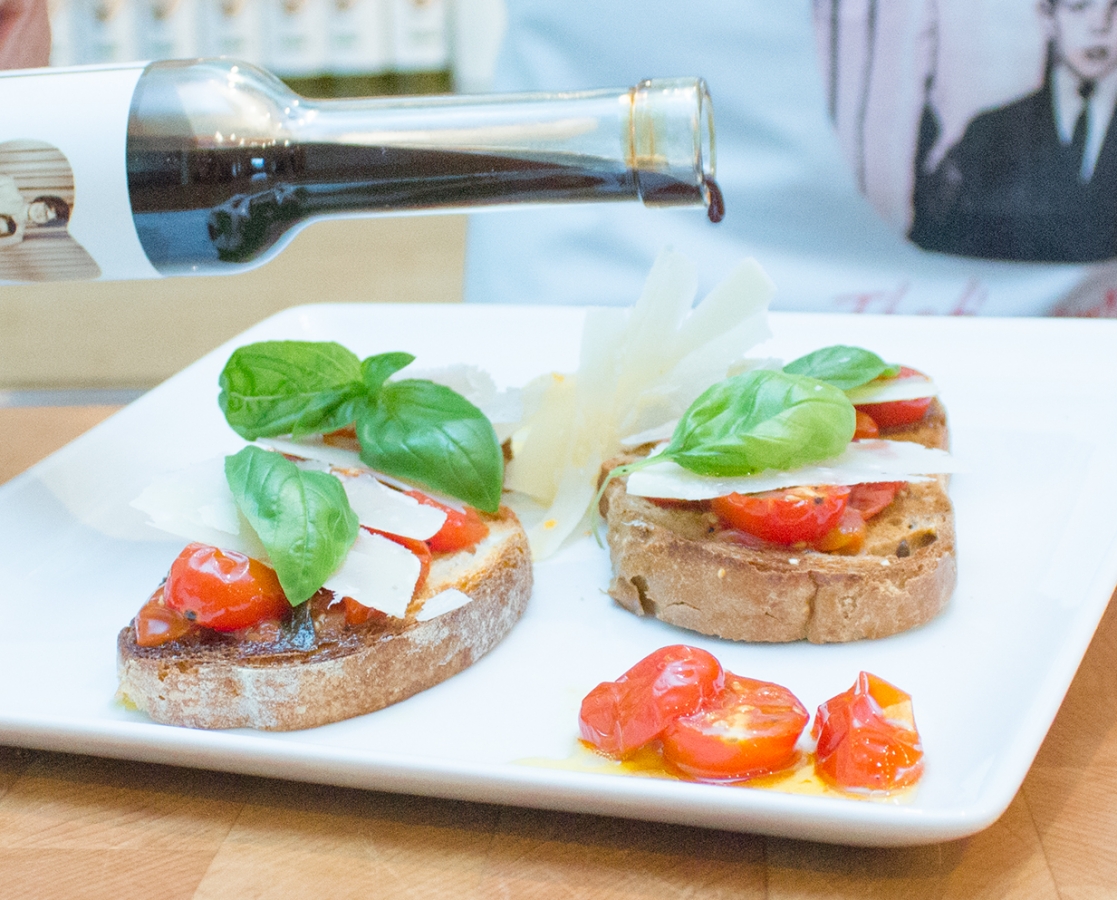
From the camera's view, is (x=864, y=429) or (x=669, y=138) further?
(x=864, y=429)

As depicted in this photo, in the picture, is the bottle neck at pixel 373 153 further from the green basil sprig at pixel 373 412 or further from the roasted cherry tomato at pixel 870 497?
the roasted cherry tomato at pixel 870 497

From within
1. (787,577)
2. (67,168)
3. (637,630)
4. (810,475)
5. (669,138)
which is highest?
(669,138)

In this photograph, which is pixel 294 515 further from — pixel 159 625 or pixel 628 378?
pixel 628 378

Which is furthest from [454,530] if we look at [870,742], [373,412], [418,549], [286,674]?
[870,742]

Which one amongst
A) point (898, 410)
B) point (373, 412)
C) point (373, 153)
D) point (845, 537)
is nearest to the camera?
point (373, 153)

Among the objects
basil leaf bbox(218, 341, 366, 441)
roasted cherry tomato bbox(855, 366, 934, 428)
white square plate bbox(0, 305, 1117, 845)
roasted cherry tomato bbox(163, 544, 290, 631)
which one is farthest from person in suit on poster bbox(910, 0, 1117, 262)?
roasted cherry tomato bbox(163, 544, 290, 631)

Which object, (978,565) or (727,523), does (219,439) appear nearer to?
(727,523)
